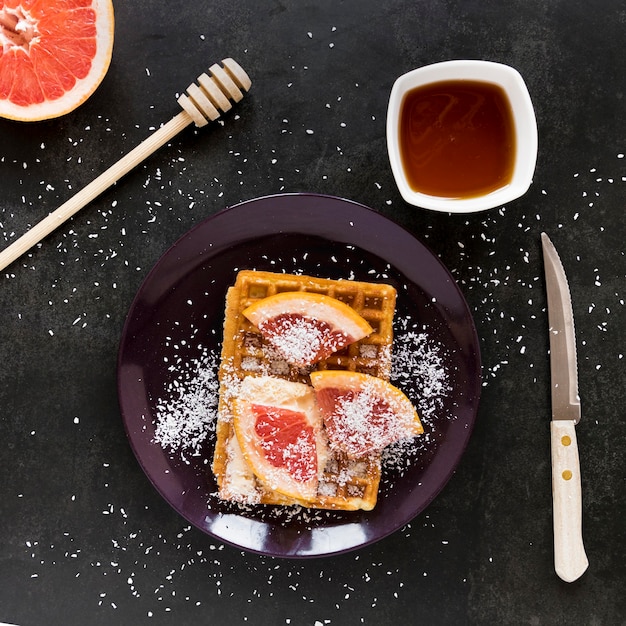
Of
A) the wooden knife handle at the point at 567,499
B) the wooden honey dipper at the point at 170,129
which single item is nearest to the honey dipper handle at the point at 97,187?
the wooden honey dipper at the point at 170,129

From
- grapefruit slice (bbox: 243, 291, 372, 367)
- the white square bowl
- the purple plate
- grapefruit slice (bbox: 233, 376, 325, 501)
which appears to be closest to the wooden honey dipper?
the purple plate

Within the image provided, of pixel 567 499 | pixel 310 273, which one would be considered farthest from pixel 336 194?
pixel 567 499

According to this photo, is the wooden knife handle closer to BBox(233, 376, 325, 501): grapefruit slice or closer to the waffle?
the waffle

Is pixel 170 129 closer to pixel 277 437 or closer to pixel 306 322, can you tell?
pixel 306 322

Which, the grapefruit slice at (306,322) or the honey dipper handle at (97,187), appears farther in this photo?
the honey dipper handle at (97,187)

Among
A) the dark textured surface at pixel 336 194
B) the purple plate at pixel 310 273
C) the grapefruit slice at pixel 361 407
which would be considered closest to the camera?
the grapefruit slice at pixel 361 407

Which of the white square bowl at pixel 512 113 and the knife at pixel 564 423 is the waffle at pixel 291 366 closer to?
the white square bowl at pixel 512 113

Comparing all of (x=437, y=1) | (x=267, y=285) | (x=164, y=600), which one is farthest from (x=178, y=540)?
(x=437, y=1)

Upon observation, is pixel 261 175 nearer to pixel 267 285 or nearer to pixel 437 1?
pixel 267 285
